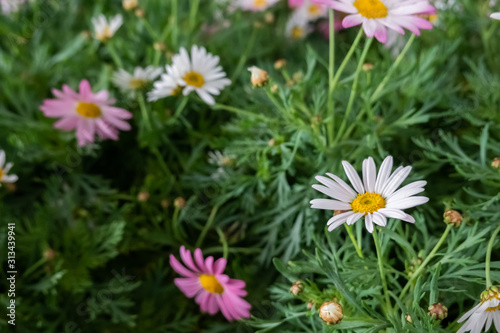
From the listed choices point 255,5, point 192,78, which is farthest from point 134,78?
point 255,5

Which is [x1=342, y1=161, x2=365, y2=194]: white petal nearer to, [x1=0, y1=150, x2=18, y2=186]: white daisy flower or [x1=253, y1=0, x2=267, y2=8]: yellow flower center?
[x1=0, y1=150, x2=18, y2=186]: white daisy flower

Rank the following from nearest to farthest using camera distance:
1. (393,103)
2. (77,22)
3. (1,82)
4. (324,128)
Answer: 1. (324,128)
2. (393,103)
3. (1,82)
4. (77,22)

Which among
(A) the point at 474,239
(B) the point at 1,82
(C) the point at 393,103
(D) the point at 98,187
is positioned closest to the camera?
(A) the point at 474,239

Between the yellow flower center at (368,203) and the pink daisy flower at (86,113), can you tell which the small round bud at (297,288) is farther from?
the pink daisy flower at (86,113)

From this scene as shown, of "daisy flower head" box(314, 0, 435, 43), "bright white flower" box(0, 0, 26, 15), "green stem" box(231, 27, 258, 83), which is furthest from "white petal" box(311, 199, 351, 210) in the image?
"bright white flower" box(0, 0, 26, 15)

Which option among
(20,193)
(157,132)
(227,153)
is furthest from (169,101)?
(20,193)

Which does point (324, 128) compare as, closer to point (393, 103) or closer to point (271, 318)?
point (393, 103)

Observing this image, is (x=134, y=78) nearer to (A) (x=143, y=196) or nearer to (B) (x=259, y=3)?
(A) (x=143, y=196)
